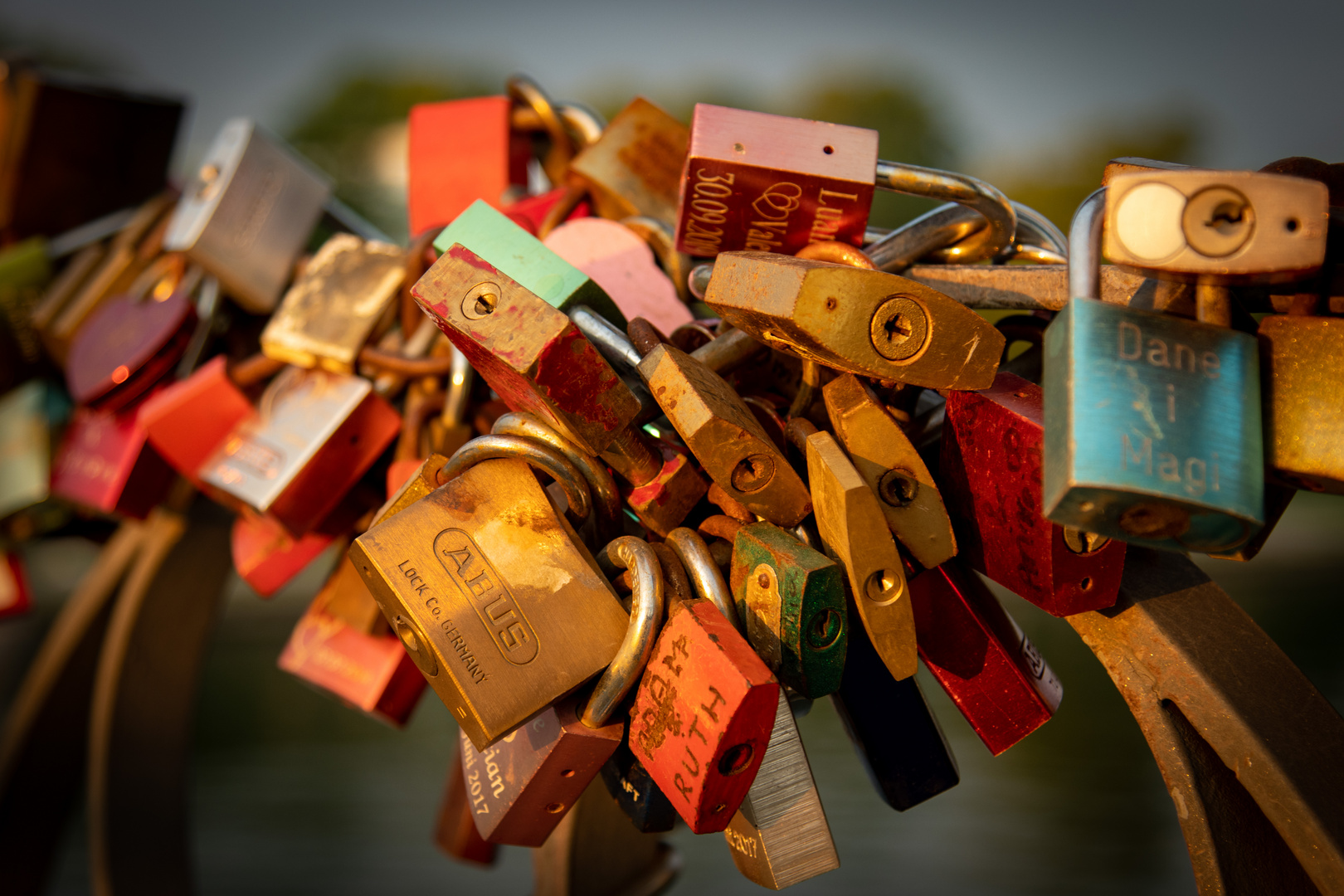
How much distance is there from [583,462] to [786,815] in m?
0.19

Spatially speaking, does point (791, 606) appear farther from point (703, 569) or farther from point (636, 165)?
point (636, 165)

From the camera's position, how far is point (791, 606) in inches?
14.8

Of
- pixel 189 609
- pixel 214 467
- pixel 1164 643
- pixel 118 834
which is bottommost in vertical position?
pixel 118 834

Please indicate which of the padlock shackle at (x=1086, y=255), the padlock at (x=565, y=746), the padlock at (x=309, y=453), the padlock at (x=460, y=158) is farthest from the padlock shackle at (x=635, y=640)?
A: the padlock at (x=460, y=158)

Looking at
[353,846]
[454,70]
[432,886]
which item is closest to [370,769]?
[353,846]

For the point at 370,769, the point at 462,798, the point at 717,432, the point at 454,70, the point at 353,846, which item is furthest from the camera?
the point at 454,70

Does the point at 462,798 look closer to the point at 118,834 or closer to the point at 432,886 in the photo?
the point at 118,834

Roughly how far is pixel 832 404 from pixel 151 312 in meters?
0.69

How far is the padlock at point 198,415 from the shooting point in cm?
71

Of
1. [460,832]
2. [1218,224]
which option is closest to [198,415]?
[460,832]

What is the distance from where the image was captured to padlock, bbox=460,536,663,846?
1.29 feet

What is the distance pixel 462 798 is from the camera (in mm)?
919

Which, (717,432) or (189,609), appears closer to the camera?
(717,432)

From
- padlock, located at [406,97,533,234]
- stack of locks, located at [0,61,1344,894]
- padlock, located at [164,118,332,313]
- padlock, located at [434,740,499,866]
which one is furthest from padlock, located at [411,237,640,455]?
padlock, located at [434,740,499,866]
